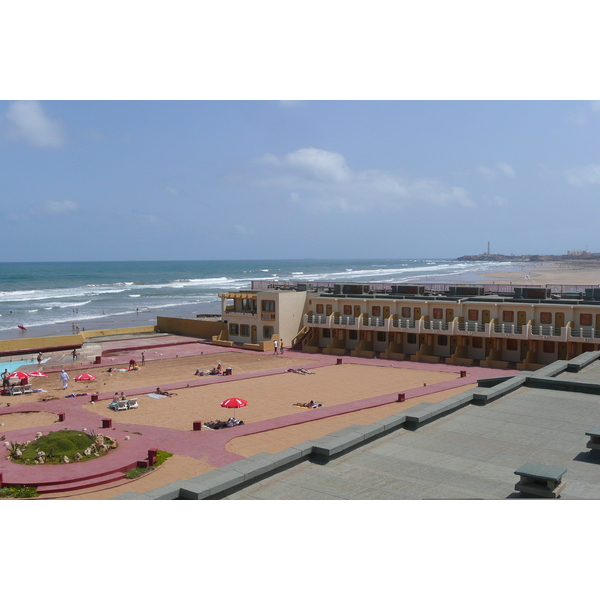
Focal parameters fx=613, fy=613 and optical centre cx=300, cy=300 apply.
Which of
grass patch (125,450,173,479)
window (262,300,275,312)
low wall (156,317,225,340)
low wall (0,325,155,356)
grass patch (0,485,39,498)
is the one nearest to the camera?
grass patch (0,485,39,498)

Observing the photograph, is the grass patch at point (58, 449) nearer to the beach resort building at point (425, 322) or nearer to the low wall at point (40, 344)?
the beach resort building at point (425, 322)

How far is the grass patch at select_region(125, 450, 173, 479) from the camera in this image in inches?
721

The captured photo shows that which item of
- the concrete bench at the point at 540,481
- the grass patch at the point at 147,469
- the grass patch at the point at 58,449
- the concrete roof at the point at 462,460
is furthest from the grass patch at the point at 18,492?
the concrete bench at the point at 540,481

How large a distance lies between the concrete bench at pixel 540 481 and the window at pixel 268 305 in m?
36.3

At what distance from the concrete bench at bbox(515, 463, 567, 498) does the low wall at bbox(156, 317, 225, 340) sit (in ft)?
135

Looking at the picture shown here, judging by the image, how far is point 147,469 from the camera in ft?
62.0

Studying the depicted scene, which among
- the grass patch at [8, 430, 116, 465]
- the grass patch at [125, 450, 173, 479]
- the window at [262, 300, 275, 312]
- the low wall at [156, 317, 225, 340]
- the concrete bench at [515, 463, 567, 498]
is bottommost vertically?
the grass patch at [125, 450, 173, 479]

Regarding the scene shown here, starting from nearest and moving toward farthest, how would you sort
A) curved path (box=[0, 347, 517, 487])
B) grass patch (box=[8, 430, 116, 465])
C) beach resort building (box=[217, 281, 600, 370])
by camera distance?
curved path (box=[0, 347, 517, 487]) → grass patch (box=[8, 430, 116, 465]) → beach resort building (box=[217, 281, 600, 370])

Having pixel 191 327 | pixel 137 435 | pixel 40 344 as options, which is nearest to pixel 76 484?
pixel 137 435

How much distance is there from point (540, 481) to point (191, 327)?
149 feet

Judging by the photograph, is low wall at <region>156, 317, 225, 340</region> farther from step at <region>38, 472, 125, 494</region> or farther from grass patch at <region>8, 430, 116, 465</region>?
step at <region>38, 472, 125, 494</region>

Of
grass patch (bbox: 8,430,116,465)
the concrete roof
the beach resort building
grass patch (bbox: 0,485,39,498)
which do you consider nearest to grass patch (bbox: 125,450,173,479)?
grass patch (bbox: 8,430,116,465)

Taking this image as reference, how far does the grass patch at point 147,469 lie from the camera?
18.3 meters

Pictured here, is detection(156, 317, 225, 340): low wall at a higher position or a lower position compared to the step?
higher
